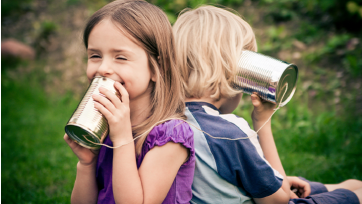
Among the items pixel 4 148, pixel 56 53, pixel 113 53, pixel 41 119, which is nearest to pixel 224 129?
pixel 113 53

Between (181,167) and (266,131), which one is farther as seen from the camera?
(266,131)

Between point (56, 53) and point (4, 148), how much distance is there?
2.96 metres

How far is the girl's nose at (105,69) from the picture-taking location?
1.50 m

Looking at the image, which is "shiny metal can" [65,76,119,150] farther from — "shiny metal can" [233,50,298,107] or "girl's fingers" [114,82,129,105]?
"shiny metal can" [233,50,298,107]

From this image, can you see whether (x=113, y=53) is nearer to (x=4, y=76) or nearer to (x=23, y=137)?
(x=23, y=137)

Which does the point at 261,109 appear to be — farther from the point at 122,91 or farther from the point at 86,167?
the point at 86,167

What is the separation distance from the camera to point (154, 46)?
1.65 m

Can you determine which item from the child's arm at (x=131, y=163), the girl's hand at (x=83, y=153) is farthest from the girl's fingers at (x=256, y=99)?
the girl's hand at (x=83, y=153)

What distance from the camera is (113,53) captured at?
1531 mm

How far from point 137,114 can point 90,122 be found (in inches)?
15.9

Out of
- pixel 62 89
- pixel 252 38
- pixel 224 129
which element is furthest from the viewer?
pixel 62 89

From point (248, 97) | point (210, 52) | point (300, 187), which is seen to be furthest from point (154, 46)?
point (248, 97)

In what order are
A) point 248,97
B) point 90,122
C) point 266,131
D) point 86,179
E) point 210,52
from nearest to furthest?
point 90,122 → point 86,179 → point 210,52 → point 266,131 → point 248,97

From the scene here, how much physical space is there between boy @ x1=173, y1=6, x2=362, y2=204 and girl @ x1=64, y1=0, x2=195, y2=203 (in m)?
0.14
